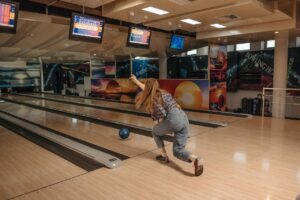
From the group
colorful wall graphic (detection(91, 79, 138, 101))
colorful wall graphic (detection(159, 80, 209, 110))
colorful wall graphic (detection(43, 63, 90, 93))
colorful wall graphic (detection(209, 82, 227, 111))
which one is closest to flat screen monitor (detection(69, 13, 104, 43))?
colorful wall graphic (detection(159, 80, 209, 110))

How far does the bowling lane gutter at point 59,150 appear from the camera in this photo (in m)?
3.48

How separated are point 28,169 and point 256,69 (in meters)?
8.59

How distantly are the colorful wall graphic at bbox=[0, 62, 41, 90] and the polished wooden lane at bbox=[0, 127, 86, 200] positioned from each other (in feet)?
44.5

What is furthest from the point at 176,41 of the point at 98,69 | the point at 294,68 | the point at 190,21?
the point at 98,69

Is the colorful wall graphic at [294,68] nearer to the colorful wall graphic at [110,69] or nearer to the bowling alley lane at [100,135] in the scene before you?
the bowling alley lane at [100,135]

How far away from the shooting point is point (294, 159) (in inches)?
140

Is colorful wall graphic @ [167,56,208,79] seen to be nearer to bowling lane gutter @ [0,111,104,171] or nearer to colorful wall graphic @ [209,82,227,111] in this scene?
colorful wall graphic @ [209,82,227,111]

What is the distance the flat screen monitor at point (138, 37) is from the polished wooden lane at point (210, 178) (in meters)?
3.06

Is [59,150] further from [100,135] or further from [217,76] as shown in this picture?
[217,76]

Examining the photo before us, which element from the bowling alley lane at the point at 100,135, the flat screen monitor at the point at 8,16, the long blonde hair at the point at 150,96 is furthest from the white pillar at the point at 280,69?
the flat screen monitor at the point at 8,16

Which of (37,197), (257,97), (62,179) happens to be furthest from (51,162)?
(257,97)

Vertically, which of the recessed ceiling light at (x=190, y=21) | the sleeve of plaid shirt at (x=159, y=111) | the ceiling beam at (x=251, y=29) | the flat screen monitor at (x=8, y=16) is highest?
the recessed ceiling light at (x=190, y=21)

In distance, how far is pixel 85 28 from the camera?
5.12 metres

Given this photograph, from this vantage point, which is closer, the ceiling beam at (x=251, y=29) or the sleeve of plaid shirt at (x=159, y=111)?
the sleeve of plaid shirt at (x=159, y=111)
